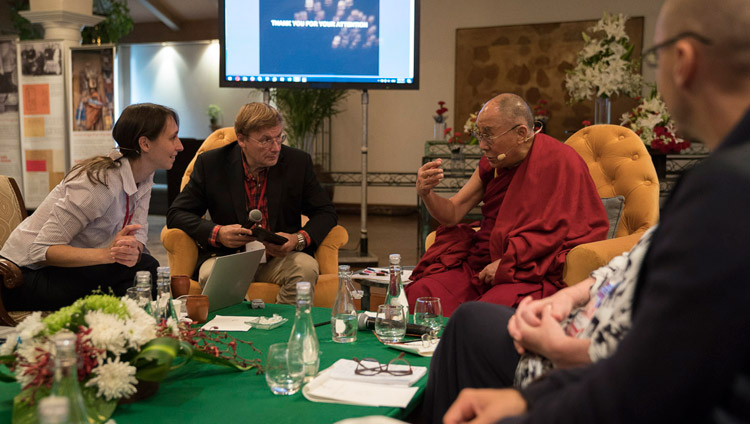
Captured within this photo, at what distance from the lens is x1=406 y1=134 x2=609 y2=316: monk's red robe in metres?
2.72

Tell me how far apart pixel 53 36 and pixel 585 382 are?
717 centimetres

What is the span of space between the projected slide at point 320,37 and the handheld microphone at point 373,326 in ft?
8.50

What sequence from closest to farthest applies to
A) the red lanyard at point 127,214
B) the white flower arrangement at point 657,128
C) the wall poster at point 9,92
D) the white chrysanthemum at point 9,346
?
the white chrysanthemum at point 9,346, the red lanyard at point 127,214, the white flower arrangement at point 657,128, the wall poster at point 9,92

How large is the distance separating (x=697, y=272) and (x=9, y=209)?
2812 mm

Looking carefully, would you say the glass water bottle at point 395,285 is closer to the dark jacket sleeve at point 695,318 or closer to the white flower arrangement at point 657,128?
the dark jacket sleeve at point 695,318

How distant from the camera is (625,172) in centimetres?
317

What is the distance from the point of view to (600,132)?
3.37 m

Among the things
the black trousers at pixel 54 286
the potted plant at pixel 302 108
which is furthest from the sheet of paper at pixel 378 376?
the potted plant at pixel 302 108

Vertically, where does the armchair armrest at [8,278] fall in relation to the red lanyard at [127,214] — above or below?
below

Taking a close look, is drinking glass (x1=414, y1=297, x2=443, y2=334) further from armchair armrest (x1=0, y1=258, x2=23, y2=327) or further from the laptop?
armchair armrest (x1=0, y1=258, x2=23, y2=327)

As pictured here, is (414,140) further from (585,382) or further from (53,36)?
(585,382)

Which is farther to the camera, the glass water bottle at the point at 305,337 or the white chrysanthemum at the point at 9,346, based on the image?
the glass water bottle at the point at 305,337

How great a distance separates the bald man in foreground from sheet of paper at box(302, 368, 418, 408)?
0.62m

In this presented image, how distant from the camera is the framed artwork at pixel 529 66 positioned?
27.1 ft
